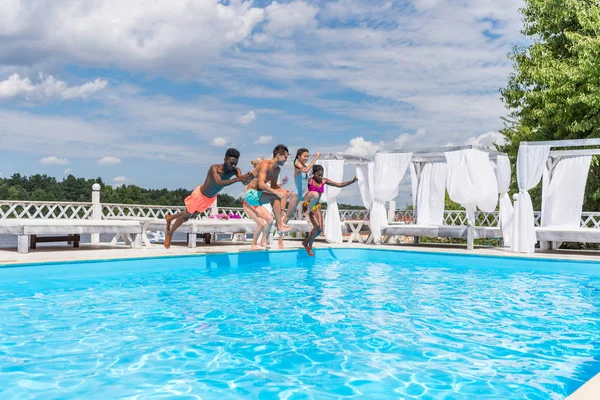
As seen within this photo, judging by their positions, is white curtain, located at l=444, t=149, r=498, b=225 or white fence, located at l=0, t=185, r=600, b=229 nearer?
white curtain, located at l=444, t=149, r=498, b=225

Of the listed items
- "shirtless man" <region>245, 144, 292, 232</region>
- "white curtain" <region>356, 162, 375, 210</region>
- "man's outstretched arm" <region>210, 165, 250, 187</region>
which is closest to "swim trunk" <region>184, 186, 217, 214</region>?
"man's outstretched arm" <region>210, 165, 250, 187</region>

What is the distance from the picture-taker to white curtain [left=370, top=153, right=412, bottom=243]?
13.2m

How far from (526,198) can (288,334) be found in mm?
8452

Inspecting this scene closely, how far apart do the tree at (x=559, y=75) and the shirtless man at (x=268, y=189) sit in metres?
11.4

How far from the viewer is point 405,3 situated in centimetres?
1305

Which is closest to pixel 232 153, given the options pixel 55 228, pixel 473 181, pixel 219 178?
pixel 219 178

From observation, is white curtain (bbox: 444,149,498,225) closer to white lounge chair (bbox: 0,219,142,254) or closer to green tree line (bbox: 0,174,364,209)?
white lounge chair (bbox: 0,219,142,254)

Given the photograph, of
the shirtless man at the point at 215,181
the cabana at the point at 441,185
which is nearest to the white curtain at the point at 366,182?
the cabana at the point at 441,185

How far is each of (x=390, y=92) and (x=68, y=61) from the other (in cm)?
974

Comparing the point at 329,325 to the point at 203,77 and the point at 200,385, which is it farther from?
the point at 203,77

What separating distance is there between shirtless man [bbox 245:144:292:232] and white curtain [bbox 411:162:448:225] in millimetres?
6925

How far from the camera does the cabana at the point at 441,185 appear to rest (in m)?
Answer: 12.1

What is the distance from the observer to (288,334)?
15.2 ft

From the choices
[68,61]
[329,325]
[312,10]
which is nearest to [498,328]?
[329,325]
